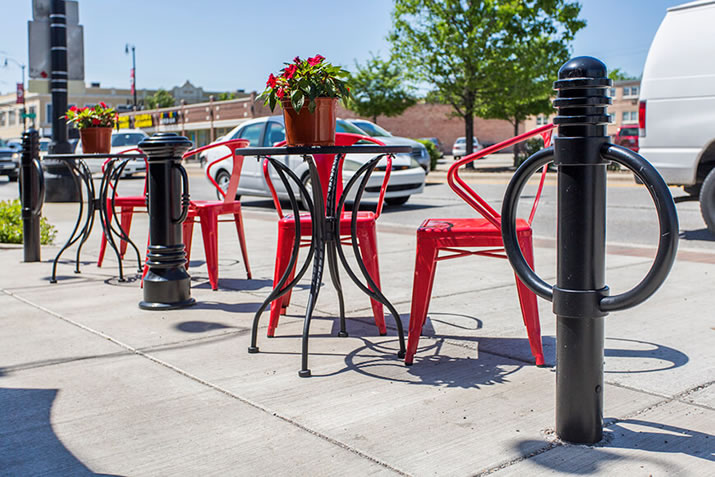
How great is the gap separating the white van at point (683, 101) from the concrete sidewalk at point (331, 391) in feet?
9.98

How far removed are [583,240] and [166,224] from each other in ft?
11.1

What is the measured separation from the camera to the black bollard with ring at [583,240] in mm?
2686

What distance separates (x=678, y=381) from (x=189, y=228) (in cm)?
415

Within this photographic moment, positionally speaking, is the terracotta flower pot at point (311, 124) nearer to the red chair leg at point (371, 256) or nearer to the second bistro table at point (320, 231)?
the second bistro table at point (320, 231)

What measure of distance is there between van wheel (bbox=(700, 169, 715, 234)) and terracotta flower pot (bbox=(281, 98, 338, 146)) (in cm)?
574

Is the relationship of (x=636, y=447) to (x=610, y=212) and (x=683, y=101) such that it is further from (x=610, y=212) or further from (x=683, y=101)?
(x=610, y=212)

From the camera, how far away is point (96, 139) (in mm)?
6770

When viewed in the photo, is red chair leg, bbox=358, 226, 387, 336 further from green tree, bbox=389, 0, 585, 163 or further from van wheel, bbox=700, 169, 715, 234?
green tree, bbox=389, 0, 585, 163

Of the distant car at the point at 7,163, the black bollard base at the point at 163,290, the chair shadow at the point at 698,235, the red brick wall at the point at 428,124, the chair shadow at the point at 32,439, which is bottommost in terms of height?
the chair shadow at the point at 32,439

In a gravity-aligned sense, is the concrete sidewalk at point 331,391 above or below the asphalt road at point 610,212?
below

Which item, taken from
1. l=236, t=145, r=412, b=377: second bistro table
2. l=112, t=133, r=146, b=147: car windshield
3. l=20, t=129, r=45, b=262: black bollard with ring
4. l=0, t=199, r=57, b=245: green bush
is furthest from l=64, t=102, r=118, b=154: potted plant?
l=112, t=133, r=146, b=147: car windshield

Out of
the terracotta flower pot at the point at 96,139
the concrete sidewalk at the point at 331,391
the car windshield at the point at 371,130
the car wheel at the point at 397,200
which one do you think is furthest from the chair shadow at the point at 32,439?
the car windshield at the point at 371,130

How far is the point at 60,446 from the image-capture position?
288 centimetres

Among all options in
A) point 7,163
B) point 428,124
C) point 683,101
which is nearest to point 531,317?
point 683,101
